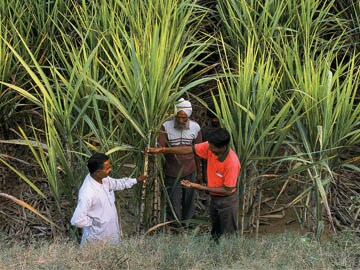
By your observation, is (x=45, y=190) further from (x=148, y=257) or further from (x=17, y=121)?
(x=148, y=257)

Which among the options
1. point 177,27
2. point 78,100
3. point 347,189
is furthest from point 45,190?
point 347,189

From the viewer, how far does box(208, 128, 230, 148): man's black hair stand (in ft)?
12.2

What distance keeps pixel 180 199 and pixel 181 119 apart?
0.56m

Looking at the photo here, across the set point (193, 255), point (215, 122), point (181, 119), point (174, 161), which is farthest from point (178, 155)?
point (193, 255)

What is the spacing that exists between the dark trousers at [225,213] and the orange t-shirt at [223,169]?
0.05m

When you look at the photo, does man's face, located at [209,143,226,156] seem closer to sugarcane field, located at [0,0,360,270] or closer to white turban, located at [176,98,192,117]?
sugarcane field, located at [0,0,360,270]

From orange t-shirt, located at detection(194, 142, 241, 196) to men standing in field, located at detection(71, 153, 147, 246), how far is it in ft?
1.25

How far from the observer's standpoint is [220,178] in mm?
3883

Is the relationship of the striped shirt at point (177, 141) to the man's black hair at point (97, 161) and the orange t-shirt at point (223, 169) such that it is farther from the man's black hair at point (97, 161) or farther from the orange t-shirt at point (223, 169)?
the man's black hair at point (97, 161)

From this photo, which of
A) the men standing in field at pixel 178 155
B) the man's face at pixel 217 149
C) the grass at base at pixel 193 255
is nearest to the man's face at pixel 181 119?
the men standing in field at pixel 178 155

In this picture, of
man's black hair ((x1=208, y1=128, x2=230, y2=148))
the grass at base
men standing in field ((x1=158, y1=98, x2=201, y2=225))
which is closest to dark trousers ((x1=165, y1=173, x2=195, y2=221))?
men standing in field ((x1=158, y1=98, x2=201, y2=225))

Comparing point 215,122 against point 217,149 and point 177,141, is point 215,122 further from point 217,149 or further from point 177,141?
point 217,149

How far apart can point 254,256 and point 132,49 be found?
1.32 metres

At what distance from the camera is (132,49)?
391 centimetres
